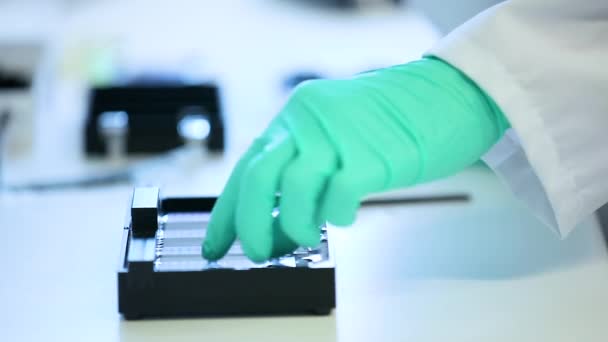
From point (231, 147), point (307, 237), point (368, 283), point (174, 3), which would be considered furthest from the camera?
point (174, 3)

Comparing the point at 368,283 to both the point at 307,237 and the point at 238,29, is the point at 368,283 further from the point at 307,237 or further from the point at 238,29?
the point at 238,29

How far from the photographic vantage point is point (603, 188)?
1.01 metres

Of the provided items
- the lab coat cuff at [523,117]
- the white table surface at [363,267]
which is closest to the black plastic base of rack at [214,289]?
the white table surface at [363,267]

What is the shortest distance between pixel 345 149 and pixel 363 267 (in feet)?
0.69

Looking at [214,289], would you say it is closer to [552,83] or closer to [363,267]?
[363,267]

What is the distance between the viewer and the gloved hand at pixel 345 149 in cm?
90

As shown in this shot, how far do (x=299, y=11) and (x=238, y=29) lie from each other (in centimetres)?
13

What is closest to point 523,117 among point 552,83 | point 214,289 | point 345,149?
point 552,83

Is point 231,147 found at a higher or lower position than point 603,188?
higher

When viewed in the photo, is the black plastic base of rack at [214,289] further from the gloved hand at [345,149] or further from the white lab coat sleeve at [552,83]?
the white lab coat sleeve at [552,83]

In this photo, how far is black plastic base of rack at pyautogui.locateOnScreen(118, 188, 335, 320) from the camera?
0.95 metres

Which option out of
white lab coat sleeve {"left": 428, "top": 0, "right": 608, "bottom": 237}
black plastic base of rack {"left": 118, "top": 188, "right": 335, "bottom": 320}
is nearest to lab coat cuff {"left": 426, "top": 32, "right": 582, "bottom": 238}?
white lab coat sleeve {"left": 428, "top": 0, "right": 608, "bottom": 237}

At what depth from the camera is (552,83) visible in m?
0.99

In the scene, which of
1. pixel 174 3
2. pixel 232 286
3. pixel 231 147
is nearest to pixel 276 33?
pixel 174 3
